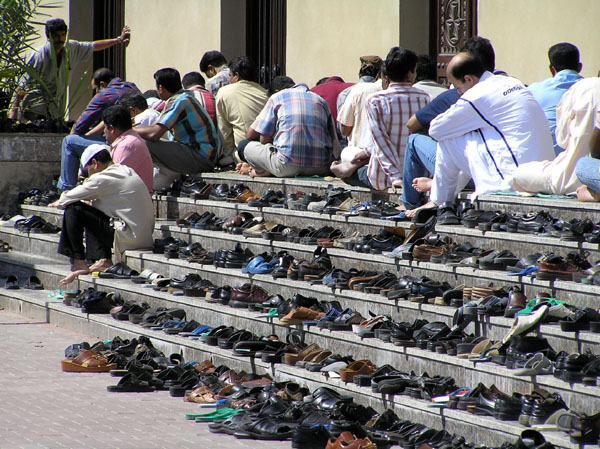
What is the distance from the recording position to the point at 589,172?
23.6ft

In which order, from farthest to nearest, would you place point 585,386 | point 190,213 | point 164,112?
point 164,112 < point 190,213 < point 585,386

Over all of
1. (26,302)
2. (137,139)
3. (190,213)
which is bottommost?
(26,302)

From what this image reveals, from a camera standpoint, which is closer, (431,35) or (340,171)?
(340,171)

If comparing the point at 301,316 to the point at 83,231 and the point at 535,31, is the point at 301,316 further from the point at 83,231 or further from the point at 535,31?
the point at 535,31

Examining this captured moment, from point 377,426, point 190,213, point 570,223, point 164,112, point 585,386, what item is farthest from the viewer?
point 164,112

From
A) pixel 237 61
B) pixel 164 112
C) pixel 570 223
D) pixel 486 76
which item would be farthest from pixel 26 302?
pixel 570 223

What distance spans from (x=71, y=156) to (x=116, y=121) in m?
2.00

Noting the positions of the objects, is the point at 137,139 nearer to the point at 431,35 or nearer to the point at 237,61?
the point at 237,61

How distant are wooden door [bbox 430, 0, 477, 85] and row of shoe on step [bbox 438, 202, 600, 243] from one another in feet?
15.7

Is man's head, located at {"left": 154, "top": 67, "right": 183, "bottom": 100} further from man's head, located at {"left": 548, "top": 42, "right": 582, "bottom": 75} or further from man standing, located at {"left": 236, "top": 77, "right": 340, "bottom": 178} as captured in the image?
man's head, located at {"left": 548, "top": 42, "right": 582, "bottom": 75}

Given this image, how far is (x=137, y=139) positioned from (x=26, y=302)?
6.51 ft

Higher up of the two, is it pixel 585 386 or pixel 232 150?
pixel 232 150

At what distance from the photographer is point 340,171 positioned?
9.85 metres

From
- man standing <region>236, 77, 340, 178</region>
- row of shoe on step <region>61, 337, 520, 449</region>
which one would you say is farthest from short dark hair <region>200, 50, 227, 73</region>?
row of shoe on step <region>61, 337, 520, 449</region>
